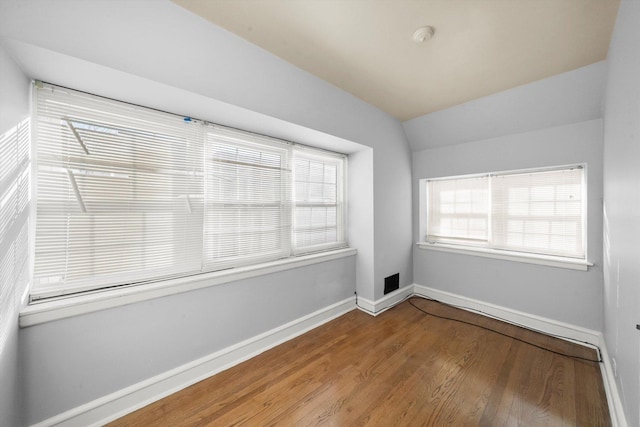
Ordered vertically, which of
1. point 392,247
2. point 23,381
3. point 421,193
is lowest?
point 23,381

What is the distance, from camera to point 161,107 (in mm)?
1822

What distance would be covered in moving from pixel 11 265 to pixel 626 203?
3356 mm

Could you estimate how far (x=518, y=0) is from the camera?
4.75 ft

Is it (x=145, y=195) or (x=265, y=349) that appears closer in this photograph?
(x=145, y=195)

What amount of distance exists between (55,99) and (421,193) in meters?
4.00

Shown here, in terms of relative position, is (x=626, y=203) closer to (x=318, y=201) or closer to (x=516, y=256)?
(x=516, y=256)

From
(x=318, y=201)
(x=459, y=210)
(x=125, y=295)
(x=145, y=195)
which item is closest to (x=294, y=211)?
(x=318, y=201)

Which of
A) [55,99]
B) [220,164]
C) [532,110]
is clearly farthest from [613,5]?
[55,99]

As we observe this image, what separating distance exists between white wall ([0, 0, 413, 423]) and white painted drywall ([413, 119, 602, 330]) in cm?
166

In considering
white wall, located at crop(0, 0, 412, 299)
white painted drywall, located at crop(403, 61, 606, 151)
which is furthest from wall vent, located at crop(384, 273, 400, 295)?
white painted drywall, located at crop(403, 61, 606, 151)

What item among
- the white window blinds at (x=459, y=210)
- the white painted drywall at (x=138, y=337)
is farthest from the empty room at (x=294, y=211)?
the white window blinds at (x=459, y=210)

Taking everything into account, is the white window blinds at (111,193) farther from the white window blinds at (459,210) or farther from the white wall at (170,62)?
the white window blinds at (459,210)

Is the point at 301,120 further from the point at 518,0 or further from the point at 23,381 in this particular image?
the point at 23,381

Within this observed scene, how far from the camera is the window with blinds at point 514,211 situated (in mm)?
2611
